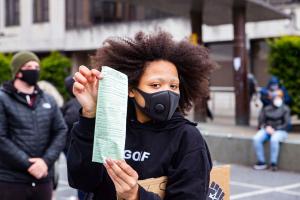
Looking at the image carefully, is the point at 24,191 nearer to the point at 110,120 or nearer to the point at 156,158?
the point at 156,158

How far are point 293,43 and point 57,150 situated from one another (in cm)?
981

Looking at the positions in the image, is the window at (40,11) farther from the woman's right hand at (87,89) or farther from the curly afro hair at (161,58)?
the woman's right hand at (87,89)

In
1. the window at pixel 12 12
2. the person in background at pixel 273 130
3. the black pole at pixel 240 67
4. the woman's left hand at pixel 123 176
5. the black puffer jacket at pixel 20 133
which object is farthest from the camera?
the window at pixel 12 12

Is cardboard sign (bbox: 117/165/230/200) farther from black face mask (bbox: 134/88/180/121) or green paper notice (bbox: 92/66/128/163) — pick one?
green paper notice (bbox: 92/66/128/163)

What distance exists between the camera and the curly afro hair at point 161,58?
254cm

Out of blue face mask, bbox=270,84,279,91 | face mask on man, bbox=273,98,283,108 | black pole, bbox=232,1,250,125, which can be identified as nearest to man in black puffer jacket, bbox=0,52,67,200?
face mask on man, bbox=273,98,283,108

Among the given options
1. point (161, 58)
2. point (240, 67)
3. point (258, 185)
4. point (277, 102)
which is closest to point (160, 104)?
point (161, 58)

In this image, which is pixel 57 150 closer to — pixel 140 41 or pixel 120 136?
pixel 140 41

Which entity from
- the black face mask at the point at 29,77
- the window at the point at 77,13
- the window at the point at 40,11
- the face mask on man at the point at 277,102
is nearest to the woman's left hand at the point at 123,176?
the black face mask at the point at 29,77

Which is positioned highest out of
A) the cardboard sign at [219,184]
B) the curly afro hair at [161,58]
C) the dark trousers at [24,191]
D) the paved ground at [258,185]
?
the curly afro hair at [161,58]

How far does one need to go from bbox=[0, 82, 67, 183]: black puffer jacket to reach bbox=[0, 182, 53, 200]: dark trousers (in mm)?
41

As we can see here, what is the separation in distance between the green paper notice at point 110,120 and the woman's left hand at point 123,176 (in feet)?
0.08

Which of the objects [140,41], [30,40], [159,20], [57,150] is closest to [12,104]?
[57,150]

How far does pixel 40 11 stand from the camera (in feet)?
118
